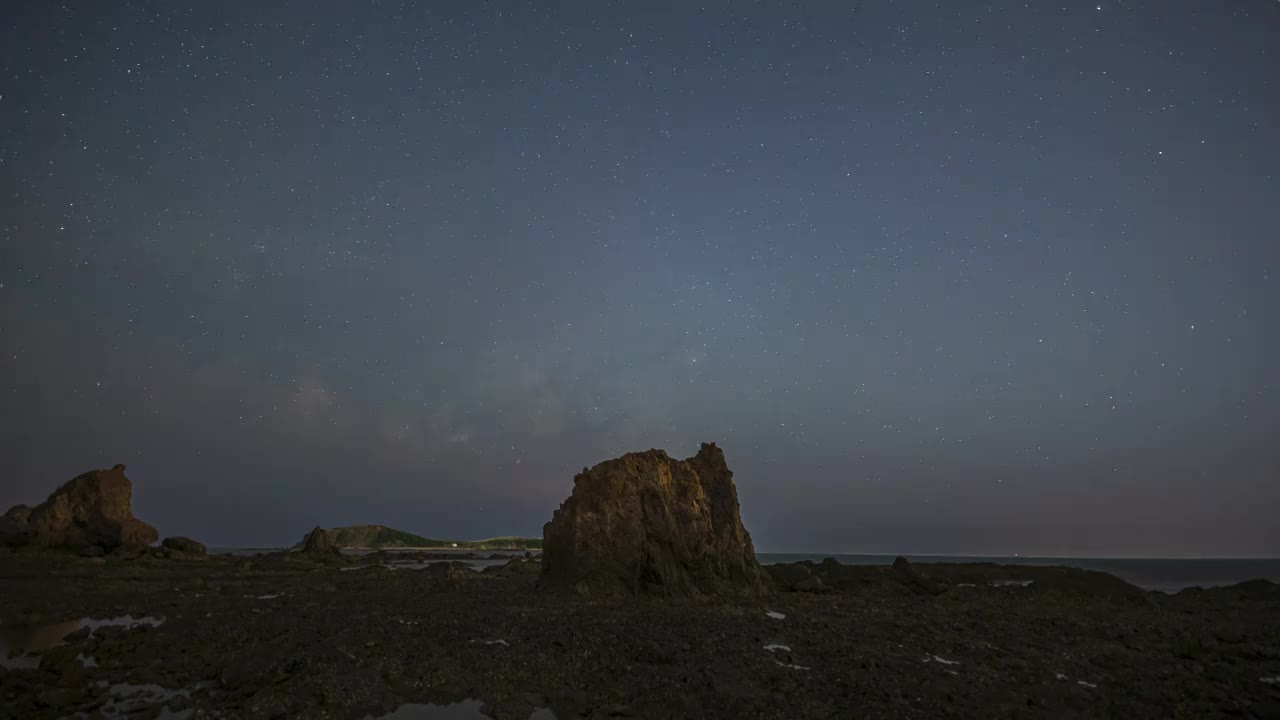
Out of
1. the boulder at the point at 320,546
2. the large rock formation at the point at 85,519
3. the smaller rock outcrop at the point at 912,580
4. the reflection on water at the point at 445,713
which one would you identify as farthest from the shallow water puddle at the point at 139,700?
the boulder at the point at 320,546

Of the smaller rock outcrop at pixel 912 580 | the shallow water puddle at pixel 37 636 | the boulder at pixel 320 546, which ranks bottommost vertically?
the boulder at pixel 320 546

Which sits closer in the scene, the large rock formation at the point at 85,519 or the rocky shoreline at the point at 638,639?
the rocky shoreline at the point at 638,639

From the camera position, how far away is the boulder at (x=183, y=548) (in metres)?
74.8

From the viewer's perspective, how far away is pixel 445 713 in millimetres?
15844

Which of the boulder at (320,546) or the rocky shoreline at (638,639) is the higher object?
the rocky shoreline at (638,639)

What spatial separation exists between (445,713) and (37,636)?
20.2m

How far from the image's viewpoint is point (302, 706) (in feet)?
50.9

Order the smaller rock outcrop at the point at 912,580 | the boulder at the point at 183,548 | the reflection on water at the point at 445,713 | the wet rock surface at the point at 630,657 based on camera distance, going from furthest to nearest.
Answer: the boulder at the point at 183,548 < the smaller rock outcrop at the point at 912,580 < the wet rock surface at the point at 630,657 < the reflection on water at the point at 445,713

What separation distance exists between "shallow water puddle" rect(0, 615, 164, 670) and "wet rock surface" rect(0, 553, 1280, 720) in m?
0.41

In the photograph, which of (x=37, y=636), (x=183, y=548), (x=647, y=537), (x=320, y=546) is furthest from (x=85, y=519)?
(x=647, y=537)

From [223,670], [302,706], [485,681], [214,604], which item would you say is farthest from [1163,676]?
[214,604]

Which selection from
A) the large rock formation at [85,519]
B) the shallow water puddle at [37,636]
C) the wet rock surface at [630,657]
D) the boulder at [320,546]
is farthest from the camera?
the boulder at [320,546]

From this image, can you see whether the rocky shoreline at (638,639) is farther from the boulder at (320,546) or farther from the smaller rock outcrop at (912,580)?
the boulder at (320,546)

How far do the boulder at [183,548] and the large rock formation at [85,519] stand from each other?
261 centimetres
